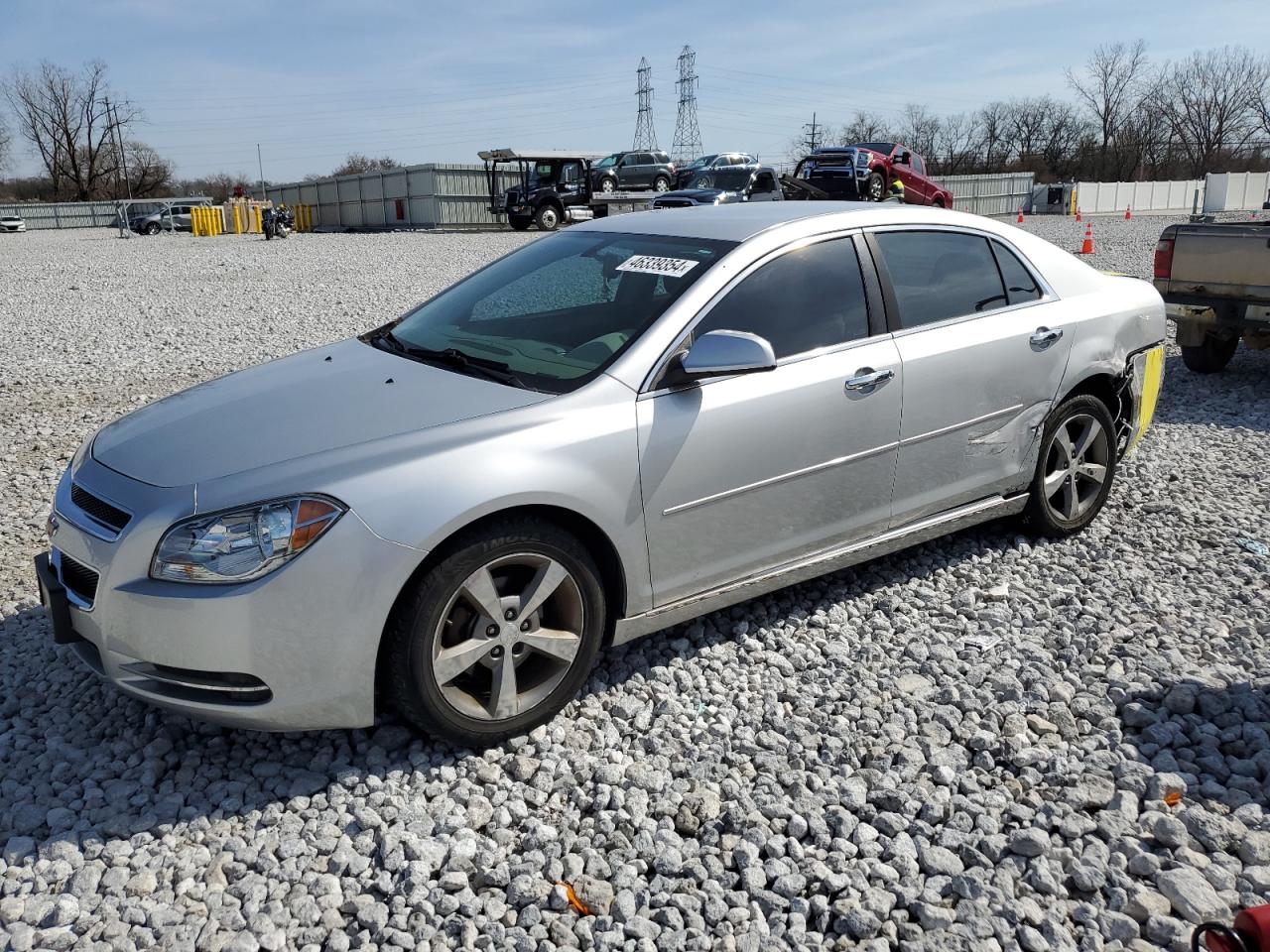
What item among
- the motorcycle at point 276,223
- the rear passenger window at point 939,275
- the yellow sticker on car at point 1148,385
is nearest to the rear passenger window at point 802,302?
the rear passenger window at point 939,275

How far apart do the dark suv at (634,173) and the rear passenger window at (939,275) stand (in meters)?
34.2

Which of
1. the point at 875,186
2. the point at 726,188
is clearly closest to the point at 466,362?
the point at 726,188

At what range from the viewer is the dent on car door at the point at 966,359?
4.11m

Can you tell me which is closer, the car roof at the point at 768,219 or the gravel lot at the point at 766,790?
the gravel lot at the point at 766,790

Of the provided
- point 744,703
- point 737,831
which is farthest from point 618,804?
point 744,703

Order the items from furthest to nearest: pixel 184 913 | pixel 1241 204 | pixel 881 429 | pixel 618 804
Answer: pixel 1241 204 → pixel 881 429 → pixel 618 804 → pixel 184 913

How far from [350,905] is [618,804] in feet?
2.60

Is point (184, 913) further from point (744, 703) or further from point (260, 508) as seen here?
point (744, 703)

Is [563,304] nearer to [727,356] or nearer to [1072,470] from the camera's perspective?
[727,356]

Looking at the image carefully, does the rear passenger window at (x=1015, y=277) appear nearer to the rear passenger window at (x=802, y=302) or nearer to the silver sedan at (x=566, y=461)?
the silver sedan at (x=566, y=461)

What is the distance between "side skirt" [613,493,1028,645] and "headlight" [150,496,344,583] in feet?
3.69

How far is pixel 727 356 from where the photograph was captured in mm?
3352

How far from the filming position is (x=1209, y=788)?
3.03 metres

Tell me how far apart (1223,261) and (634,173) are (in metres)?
31.5
